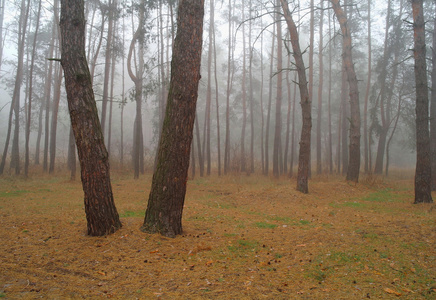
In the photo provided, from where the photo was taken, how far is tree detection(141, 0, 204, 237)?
168 inches

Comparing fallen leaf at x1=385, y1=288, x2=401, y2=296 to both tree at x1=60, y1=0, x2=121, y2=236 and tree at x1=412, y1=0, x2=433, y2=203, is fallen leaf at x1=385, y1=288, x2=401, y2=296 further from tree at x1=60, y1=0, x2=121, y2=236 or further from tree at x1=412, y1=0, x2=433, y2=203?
tree at x1=412, y1=0, x2=433, y2=203

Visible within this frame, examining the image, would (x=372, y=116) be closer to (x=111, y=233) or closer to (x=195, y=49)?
(x=195, y=49)

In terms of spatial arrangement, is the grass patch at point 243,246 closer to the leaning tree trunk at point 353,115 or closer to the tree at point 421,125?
the tree at point 421,125

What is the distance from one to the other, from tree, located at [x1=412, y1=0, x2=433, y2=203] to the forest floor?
257 cm

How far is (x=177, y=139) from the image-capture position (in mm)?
4277

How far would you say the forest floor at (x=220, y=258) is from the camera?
2826mm

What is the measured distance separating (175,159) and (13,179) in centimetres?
1064

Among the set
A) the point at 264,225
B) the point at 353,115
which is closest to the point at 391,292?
the point at 264,225

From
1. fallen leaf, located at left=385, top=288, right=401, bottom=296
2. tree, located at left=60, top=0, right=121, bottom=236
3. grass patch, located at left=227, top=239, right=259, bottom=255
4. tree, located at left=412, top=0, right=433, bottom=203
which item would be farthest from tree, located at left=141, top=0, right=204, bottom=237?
tree, located at left=412, top=0, right=433, bottom=203

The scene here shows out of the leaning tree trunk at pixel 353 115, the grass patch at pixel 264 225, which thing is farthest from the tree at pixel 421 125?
the grass patch at pixel 264 225

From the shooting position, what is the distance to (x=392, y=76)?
62.3ft

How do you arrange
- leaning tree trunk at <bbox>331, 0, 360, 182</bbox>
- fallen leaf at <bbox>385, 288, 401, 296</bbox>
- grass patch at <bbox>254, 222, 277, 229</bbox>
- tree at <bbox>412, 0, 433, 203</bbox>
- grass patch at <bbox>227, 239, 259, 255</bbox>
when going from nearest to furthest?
fallen leaf at <bbox>385, 288, 401, 296</bbox> → grass patch at <bbox>227, 239, 259, 255</bbox> → grass patch at <bbox>254, 222, 277, 229</bbox> → tree at <bbox>412, 0, 433, 203</bbox> → leaning tree trunk at <bbox>331, 0, 360, 182</bbox>

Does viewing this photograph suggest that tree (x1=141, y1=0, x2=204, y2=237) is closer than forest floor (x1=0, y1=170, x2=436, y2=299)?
No

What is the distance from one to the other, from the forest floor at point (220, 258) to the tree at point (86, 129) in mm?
360
